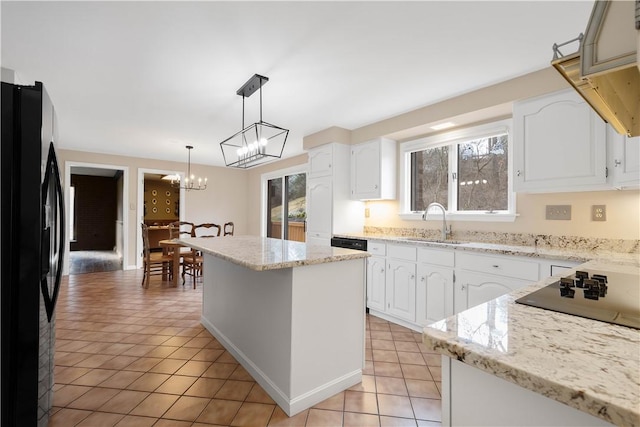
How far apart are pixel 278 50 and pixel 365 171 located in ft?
6.59

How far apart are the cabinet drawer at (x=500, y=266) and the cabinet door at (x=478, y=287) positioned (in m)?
0.04

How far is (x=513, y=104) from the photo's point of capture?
8.43 feet

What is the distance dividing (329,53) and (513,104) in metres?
1.67

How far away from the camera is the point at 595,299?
875 mm

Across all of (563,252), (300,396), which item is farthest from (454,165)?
(300,396)

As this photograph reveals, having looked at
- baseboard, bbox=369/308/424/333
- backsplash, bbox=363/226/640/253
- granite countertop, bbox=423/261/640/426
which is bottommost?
baseboard, bbox=369/308/424/333

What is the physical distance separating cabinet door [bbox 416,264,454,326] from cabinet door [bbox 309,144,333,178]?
180 cm

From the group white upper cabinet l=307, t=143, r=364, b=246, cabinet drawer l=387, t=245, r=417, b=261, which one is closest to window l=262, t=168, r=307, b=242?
white upper cabinet l=307, t=143, r=364, b=246

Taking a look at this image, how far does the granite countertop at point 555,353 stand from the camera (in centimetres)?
44

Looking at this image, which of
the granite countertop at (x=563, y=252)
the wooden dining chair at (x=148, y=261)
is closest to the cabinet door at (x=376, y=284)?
the granite countertop at (x=563, y=252)

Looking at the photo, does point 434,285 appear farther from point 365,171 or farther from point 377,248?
point 365,171

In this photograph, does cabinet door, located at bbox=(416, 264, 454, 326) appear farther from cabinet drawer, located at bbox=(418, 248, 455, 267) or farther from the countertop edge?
the countertop edge

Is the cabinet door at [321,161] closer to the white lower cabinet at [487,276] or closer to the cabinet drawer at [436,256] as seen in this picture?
the cabinet drawer at [436,256]

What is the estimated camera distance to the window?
5926 mm
